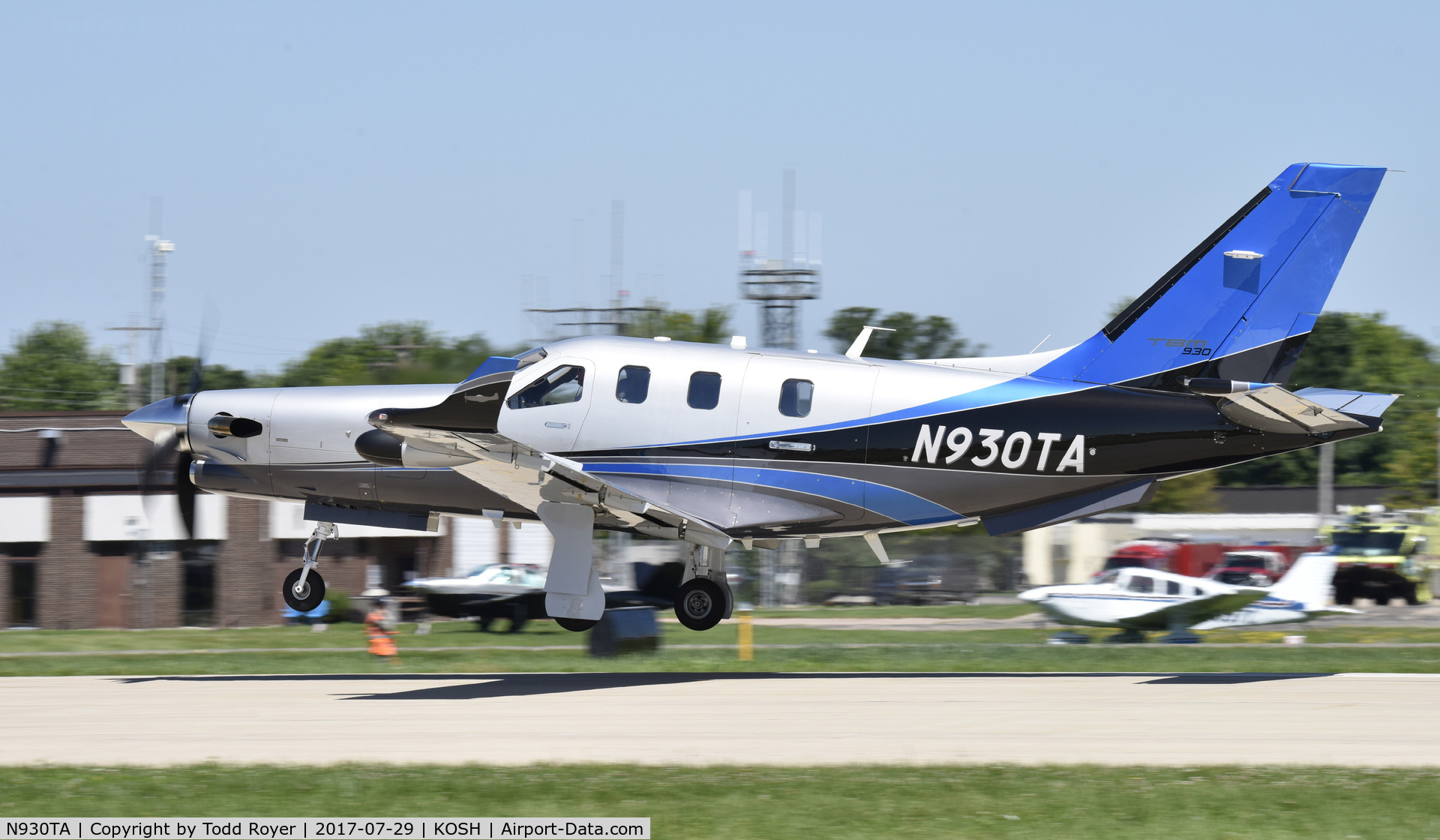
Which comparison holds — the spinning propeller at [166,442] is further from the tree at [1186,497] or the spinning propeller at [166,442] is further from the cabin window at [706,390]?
the tree at [1186,497]

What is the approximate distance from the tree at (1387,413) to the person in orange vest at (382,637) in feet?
173

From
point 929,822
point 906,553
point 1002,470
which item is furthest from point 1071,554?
point 929,822

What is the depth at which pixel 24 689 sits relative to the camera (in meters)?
18.1

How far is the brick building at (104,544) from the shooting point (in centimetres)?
3547

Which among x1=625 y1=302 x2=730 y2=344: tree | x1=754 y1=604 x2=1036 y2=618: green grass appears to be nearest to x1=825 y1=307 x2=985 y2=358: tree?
x1=625 y1=302 x2=730 y2=344: tree

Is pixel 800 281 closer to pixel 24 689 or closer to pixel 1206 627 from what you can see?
pixel 1206 627

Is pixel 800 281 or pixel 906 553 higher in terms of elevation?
pixel 800 281

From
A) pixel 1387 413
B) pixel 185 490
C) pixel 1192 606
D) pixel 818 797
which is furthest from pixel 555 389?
pixel 1387 413

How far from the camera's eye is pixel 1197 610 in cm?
2469

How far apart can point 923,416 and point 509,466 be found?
518 centimetres

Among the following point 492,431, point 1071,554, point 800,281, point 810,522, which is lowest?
point 1071,554

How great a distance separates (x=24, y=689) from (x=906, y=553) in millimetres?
26551

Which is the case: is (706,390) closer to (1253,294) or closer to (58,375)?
(1253,294)

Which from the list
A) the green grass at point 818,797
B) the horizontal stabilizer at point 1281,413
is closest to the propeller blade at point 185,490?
the green grass at point 818,797
